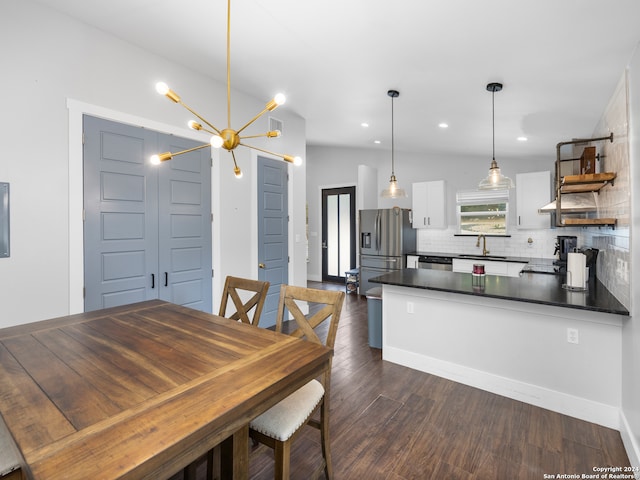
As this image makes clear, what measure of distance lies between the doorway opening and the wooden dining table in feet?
19.0

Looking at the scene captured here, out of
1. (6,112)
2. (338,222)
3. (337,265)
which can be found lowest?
(337,265)

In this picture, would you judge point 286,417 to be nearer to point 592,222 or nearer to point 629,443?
point 629,443

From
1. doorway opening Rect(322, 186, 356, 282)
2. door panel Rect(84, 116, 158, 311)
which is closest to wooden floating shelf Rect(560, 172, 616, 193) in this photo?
door panel Rect(84, 116, 158, 311)

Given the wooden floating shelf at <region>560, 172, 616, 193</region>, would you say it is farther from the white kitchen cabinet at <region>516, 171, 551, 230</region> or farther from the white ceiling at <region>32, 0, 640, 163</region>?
the white kitchen cabinet at <region>516, 171, 551, 230</region>

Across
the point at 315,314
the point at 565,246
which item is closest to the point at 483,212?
the point at 565,246

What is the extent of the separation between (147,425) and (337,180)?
7051mm

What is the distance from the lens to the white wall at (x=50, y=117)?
7.38 ft

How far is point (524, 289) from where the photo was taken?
274 centimetres

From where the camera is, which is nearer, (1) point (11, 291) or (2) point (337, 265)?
(1) point (11, 291)

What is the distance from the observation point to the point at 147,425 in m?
0.95

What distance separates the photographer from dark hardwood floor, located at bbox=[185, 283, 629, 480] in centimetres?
183

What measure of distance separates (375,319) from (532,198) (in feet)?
11.4

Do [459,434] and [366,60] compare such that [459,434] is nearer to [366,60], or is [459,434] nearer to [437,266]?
[366,60]

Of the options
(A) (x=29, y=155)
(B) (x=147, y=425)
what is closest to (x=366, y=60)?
(A) (x=29, y=155)
